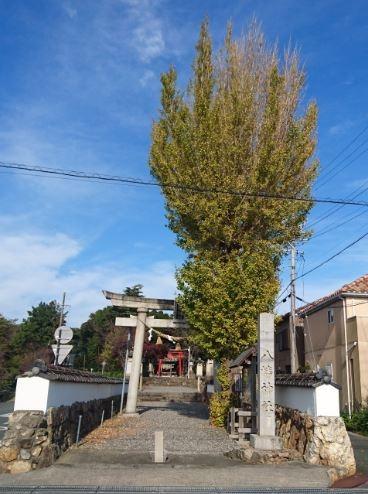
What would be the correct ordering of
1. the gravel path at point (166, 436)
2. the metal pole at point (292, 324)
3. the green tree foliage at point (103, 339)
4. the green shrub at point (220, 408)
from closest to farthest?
the gravel path at point (166, 436) < the green shrub at point (220, 408) < the metal pole at point (292, 324) < the green tree foliage at point (103, 339)

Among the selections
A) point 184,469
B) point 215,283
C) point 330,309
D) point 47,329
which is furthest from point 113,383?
point 47,329

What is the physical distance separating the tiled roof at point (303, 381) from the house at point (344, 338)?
25.1ft

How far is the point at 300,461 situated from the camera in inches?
353

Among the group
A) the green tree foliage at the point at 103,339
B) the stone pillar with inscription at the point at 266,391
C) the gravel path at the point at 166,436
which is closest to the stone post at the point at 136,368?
the gravel path at the point at 166,436

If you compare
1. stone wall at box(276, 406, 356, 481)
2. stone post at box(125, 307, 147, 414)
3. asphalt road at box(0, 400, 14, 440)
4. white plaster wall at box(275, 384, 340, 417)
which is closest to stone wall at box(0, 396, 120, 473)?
stone wall at box(276, 406, 356, 481)

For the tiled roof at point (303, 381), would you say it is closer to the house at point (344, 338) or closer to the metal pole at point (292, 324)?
the house at point (344, 338)

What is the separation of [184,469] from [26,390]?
3.32 meters

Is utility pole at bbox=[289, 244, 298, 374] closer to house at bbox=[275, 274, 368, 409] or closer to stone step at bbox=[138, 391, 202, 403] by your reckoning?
house at bbox=[275, 274, 368, 409]

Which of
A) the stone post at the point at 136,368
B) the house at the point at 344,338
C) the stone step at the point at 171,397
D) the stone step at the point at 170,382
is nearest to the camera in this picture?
the house at the point at 344,338

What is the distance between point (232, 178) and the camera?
15984 mm

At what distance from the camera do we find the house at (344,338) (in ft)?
60.1

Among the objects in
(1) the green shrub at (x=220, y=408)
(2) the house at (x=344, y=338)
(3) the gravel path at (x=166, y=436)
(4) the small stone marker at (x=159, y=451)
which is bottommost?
(3) the gravel path at (x=166, y=436)

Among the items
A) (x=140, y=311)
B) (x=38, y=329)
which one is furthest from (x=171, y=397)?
(x=38, y=329)

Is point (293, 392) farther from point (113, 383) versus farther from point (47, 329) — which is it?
point (47, 329)
